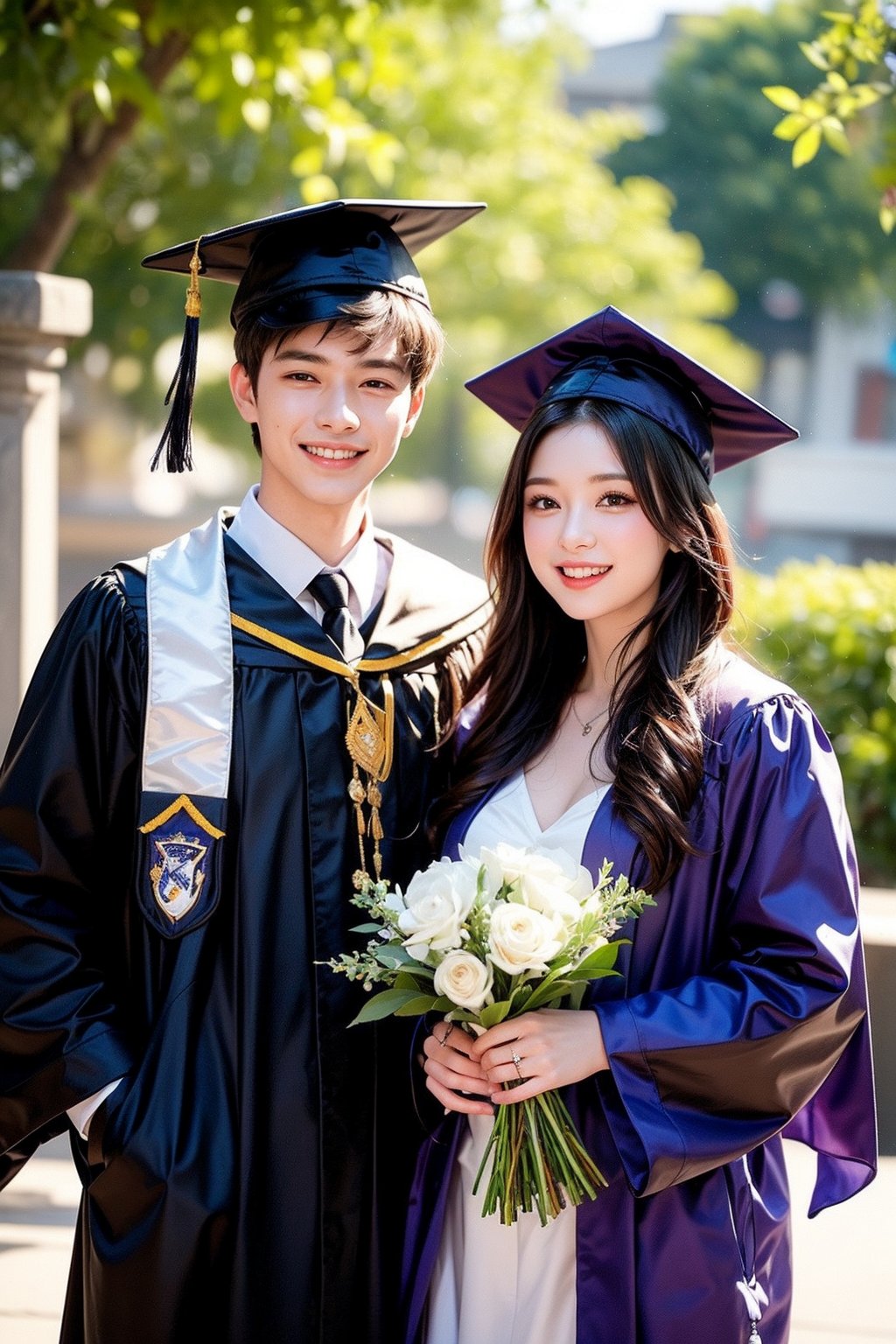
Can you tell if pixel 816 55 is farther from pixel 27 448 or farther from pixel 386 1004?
pixel 386 1004

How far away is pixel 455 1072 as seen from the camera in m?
2.10

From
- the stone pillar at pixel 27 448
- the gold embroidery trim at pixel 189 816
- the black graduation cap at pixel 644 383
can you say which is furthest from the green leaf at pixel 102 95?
the gold embroidery trim at pixel 189 816

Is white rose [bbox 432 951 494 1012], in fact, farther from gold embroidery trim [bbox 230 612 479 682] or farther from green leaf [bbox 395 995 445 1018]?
gold embroidery trim [bbox 230 612 479 682]

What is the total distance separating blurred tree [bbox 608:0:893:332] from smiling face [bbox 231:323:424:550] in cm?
3128

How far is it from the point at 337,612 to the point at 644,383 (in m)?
0.66

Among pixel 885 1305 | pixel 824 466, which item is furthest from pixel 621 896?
pixel 824 466

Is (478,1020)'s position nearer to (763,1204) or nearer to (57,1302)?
(763,1204)

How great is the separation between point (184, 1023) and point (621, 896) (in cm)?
76

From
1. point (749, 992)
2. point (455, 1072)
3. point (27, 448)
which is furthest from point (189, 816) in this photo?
point (27, 448)

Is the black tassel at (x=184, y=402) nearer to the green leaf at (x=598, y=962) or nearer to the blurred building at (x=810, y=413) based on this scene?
the green leaf at (x=598, y=962)

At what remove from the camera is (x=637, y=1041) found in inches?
80.4

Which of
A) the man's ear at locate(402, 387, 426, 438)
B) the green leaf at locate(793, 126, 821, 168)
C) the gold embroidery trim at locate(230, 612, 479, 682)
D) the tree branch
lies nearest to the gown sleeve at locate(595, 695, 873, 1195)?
the gold embroidery trim at locate(230, 612, 479, 682)

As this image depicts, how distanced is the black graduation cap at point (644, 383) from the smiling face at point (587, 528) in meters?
0.09

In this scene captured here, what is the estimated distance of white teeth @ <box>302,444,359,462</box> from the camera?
7.93ft
